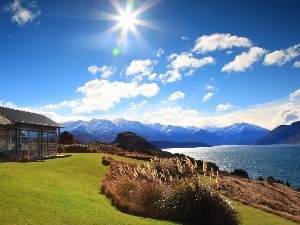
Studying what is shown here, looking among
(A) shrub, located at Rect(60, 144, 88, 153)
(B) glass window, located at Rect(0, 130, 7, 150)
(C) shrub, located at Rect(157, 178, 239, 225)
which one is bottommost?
(C) shrub, located at Rect(157, 178, 239, 225)

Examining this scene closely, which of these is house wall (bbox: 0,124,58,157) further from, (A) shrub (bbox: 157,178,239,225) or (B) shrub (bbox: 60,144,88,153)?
(A) shrub (bbox: 157,178,239,225)

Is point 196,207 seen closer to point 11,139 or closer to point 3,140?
point 3,140

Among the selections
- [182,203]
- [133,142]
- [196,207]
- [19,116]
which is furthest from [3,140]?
[133,142]

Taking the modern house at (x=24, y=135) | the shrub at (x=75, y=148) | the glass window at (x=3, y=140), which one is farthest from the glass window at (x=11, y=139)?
the shrub at (x=75, y=148)

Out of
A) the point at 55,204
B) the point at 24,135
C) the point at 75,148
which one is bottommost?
the point at 55,204

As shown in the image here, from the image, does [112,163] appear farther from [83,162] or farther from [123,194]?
[123,194]

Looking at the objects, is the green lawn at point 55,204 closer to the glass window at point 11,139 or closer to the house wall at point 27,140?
the house wall at point 27,140

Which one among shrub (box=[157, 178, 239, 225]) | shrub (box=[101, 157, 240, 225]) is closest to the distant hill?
shrub (box=[101, 157, 240, 225])

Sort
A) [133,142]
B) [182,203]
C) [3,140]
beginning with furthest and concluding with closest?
1. [133,142]
2. [3,140]
3. [182,203]

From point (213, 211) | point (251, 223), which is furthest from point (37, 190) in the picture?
point (251, 223)

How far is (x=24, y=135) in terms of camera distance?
3622cm

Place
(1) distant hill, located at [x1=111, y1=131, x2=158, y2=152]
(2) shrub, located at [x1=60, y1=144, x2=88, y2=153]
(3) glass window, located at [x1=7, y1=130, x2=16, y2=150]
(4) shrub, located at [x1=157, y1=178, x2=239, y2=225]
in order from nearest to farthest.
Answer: (4) shrub, located at [x1=157, y1=178, x2=239, y2=225]
(3) glass window, located at [x1=7, y1=130, x2=16, y2=150]
(2) shrub, located at [x1=60, y1=144, x2=88, y2=153]
(1) distant hill, located at [x1=111, y1=131, x2=158, y2=152]

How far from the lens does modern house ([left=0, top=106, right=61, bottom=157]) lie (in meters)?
34.0

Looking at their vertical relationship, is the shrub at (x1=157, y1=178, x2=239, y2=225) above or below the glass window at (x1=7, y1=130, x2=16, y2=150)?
below
